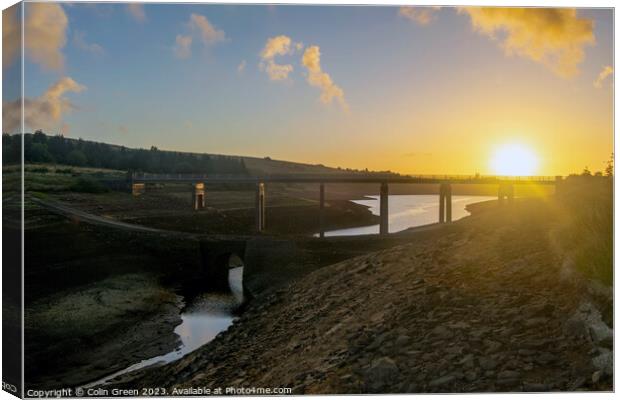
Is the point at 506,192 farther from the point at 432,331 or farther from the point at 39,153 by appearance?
the point at 39,153

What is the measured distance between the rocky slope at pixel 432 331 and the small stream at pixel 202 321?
6.32 feet

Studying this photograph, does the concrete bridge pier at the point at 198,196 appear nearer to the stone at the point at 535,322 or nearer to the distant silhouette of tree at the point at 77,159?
the distant silhouette of tree at the point at 77,159

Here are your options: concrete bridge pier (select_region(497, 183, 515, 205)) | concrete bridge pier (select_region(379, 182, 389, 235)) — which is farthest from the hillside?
concrete bridge pier (select_region(379, 182, 389, 235))

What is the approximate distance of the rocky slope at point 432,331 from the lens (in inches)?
407

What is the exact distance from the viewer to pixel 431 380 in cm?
1062

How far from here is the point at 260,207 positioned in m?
31.1

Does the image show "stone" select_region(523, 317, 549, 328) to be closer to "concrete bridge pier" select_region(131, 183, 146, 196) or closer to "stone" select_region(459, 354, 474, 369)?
"stone" select_region(459, 354, 474, 369)

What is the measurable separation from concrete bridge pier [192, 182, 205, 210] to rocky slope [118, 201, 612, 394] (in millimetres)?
11252

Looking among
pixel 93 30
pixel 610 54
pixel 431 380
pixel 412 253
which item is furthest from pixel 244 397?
pixel 610 54

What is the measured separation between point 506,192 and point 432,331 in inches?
573

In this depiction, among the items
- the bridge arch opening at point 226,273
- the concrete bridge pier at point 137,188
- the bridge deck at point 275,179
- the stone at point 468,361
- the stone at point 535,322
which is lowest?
the bridge arch opening at point 226,273

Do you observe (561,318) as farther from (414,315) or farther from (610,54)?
(610,54)

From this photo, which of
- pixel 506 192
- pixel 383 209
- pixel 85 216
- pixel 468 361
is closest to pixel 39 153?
pixel 85 216

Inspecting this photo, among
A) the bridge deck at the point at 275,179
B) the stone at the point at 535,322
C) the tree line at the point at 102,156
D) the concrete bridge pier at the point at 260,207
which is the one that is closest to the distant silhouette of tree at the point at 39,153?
the tree line at the point at 102,156
